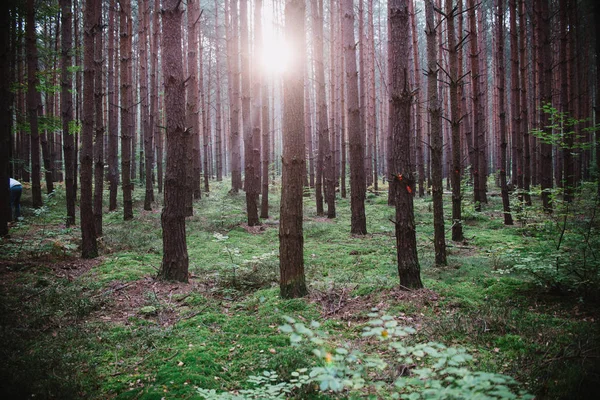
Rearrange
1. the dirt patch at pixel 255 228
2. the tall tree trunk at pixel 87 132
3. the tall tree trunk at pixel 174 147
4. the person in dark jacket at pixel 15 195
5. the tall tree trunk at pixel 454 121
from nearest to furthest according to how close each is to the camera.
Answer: the tall tree trunk at pixel 174 147 < the tall tree trunk at pixel 87 132 < the tall tree trunk at pixel 454 121 < the person in dark jacket at pixel 15 195 < the dirt patch at pixel 255 228

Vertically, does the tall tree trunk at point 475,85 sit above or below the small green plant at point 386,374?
above

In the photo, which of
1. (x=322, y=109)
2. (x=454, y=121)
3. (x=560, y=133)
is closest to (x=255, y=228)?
(x=322, y=109)

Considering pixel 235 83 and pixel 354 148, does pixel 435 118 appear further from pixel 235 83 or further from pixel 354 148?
pixel 235 83

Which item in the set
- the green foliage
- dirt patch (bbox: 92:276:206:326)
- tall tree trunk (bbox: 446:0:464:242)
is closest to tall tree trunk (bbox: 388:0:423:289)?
tall tree trunk (bbox: 446:0:464:242)

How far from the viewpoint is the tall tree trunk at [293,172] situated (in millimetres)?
5077

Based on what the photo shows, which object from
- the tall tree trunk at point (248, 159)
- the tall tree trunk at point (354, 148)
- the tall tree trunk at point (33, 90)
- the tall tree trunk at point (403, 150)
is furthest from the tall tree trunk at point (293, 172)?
the tall tree trunk at point (33, 90)

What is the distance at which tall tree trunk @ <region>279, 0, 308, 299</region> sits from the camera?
5077 millimetres

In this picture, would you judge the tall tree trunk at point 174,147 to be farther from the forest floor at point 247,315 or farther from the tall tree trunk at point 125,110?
the tall tree trunk at point 125,110

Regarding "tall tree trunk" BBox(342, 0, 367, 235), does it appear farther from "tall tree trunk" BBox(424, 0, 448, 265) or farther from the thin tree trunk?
the thin tree trunk

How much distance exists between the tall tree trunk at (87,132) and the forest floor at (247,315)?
2.26 feet

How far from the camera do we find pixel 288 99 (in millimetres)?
5141

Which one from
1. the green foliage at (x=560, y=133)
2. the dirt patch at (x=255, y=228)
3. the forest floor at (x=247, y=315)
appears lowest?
the forest floor at (x=247, y=315)

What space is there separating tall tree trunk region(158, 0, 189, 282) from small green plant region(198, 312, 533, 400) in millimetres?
3514

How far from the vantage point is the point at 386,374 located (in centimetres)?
341
